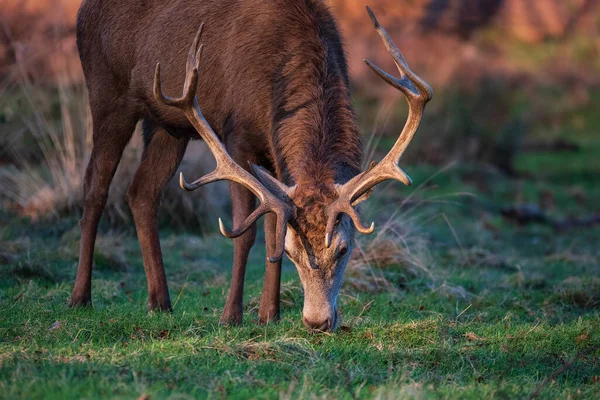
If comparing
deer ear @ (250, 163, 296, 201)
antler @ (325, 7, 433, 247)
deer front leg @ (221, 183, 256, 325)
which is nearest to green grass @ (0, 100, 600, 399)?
deer front leg @ (221, 183, 256, 325)

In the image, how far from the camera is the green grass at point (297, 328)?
5.29m

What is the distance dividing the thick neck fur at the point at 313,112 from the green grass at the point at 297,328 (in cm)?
121

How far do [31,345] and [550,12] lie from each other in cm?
3459

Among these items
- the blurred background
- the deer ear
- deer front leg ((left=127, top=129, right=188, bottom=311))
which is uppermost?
the deer ear

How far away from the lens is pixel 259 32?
7.71 meters

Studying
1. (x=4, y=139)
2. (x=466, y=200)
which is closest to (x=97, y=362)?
(x=4, y=139)

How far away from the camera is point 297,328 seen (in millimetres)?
6879

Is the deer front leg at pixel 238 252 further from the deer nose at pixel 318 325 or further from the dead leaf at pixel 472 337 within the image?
the dead leaf at pixel 472 337

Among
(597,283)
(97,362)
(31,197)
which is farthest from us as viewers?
(31,197)

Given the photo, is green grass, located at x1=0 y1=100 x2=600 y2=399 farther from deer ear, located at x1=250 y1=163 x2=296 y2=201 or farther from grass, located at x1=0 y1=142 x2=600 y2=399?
deer ear, located at x1=250 y1=163 x2=296 y2=201

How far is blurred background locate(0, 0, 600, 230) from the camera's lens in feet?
40.5

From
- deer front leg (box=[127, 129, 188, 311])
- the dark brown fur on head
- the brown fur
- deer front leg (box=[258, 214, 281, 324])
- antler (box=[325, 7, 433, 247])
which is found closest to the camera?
antler (box=[325, 7, 433, 247])

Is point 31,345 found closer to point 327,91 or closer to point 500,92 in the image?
point 327,91

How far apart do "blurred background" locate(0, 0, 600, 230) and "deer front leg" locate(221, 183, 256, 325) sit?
1976 millimetres
